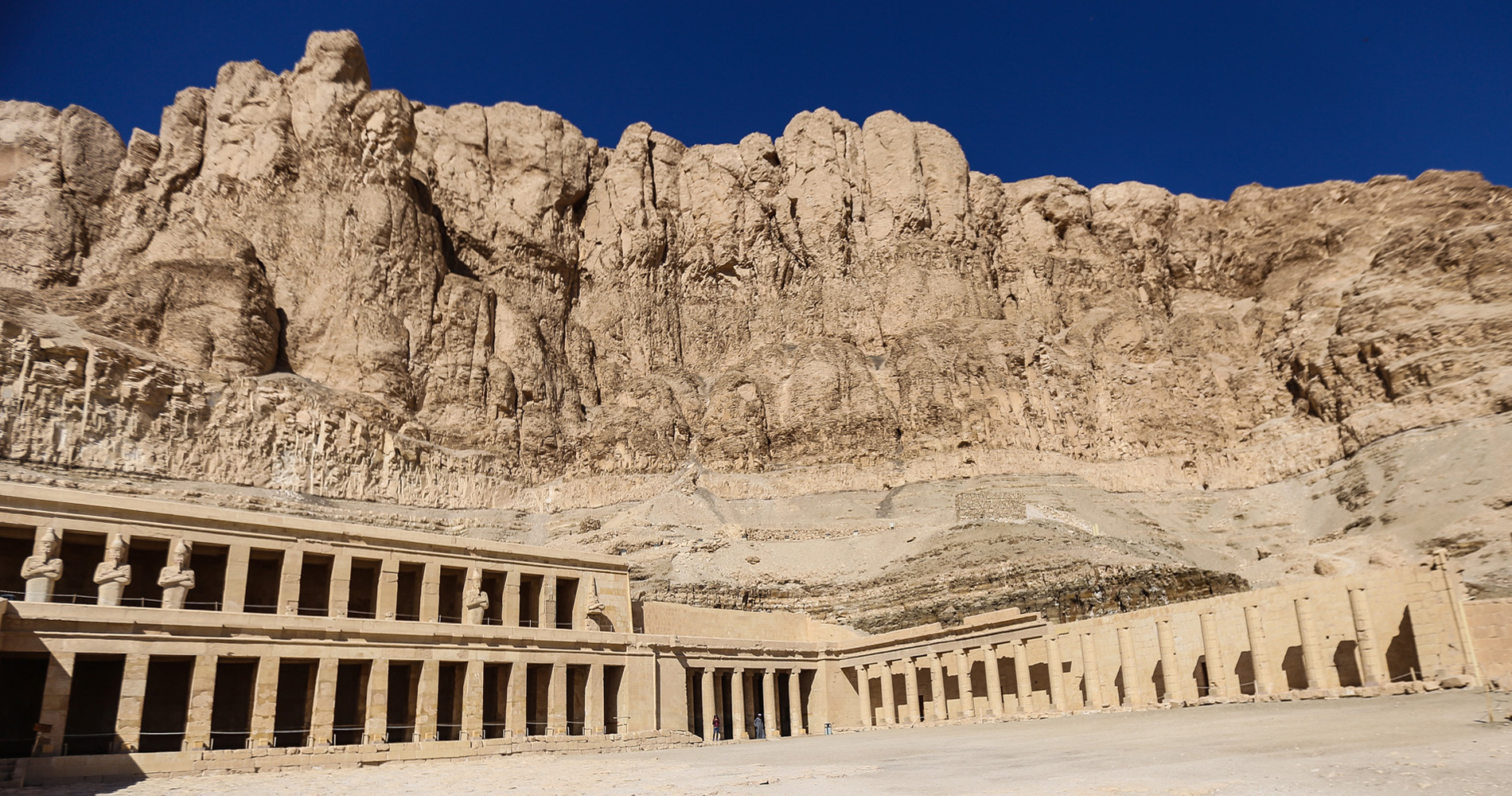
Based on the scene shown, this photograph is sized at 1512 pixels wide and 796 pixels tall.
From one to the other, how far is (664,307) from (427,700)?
67946 mm

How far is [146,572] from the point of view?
28.1 m

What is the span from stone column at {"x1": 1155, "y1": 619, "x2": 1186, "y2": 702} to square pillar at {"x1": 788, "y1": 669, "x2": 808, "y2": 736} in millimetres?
14136

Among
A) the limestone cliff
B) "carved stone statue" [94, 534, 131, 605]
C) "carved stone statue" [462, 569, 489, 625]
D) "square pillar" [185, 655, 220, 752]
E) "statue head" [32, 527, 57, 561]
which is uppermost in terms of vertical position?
the limestone cliff

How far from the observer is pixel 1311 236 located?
84188mm

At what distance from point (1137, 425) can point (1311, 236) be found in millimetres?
23216

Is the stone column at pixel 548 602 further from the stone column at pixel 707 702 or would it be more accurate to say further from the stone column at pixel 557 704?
the stone column at pixel 707 702

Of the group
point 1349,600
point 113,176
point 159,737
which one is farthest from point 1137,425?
point 113,176

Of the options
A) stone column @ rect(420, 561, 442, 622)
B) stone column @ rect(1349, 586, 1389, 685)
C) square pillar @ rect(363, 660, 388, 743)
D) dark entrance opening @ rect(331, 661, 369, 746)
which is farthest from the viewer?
stone column @ rect(420, 561, 442, 622)

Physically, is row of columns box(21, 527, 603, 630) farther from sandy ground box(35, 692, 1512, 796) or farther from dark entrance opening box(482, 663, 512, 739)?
sandy ground box(35, 692, 1512, 796)

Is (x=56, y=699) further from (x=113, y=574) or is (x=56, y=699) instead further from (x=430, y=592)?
(x=430, y=592)

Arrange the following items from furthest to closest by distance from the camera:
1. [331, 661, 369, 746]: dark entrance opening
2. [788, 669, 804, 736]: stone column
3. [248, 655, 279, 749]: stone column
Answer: [788, 669, 804, 736]: stone column → [331, 661, 369, 746]: dark entrance opening → [248, 655, 279, 749]: stone column

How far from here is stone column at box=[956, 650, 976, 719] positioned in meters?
37.2

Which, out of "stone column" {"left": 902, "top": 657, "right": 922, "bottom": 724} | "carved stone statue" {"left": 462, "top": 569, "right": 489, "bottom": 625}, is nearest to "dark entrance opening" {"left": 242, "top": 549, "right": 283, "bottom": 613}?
"carved stone statue" {"left": 462, "top": 569, "right": 489, "bottom": 625}

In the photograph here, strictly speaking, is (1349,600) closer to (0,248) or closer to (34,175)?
(0,248)
